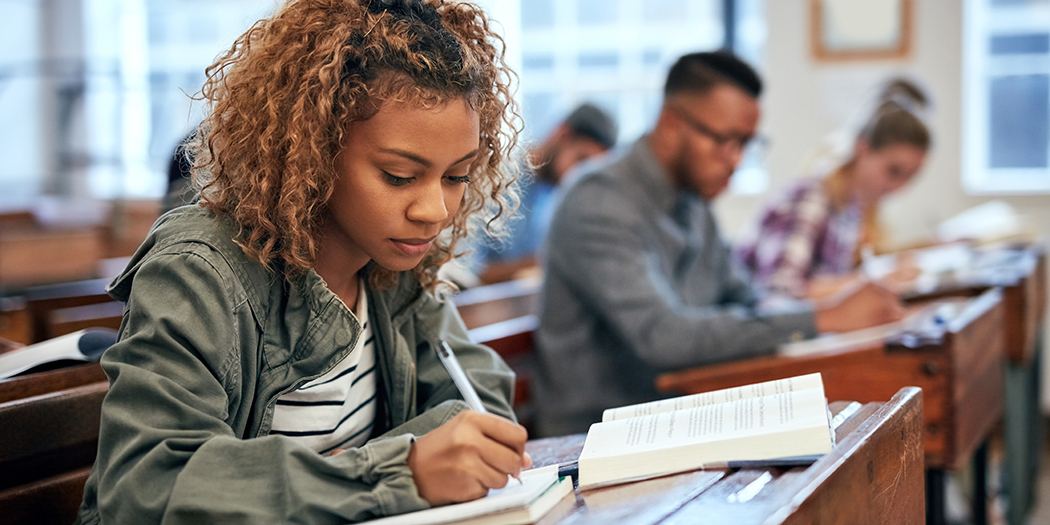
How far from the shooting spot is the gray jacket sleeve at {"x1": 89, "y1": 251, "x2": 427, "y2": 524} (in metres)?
0.75

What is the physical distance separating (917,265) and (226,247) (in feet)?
8.02

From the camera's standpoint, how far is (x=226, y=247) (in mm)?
913

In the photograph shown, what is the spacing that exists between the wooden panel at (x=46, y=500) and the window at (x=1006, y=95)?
4.56 metres

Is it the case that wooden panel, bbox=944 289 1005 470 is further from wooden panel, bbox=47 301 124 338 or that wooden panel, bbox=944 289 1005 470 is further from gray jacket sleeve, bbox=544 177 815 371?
wooden panel, bbox=47 301 124 338

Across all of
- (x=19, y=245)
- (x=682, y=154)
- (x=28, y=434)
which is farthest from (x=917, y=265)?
(x=19, y=245)

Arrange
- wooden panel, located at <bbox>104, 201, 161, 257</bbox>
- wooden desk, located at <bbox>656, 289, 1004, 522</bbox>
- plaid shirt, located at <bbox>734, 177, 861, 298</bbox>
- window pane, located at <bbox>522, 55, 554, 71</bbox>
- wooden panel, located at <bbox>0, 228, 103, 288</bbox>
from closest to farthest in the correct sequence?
1. wooden desk, located at <bbox>656, 289, 1004, 522</bbox>
2. plaid shirt, located at <bbox>734, 177, 861, 298</bbox>
3. wooden panel, located at <bbox>0, 228, 103, 288</bbox>
4. wooden panel, located at <bbox>104, 201, 161, 257</bbox>
5. window pane, located at <bbox>522, 55, 554, 71</bbox>

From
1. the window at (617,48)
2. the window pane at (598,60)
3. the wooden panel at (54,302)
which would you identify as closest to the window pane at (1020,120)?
the window at (617,48)

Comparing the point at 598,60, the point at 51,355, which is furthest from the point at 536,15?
the point at 51,355

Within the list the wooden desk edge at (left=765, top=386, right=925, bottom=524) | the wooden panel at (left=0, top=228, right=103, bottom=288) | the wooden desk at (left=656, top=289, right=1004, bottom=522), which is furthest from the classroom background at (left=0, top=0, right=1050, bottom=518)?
the wooden desk edge at (left=765, top=386, right=925, bottom=524)

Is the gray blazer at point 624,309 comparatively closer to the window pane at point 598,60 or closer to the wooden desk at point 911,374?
the wooden desk at point 911,374

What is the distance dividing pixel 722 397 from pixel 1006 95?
440cm

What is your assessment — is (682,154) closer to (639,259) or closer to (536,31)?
(639,259)

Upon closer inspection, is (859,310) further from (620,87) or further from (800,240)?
(620,87)

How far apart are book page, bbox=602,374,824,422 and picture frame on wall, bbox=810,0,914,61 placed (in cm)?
423
